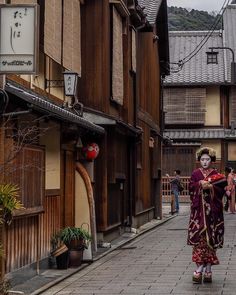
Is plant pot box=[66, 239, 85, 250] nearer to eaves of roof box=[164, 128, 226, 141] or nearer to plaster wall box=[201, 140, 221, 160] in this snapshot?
eaves of roof box=[164, 128, 226, 141]

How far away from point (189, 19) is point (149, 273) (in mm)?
90407

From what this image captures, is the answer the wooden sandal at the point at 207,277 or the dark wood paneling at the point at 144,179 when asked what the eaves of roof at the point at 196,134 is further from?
the wooden sandal at the point at 207,277

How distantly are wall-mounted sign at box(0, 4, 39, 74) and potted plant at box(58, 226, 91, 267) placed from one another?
524cm

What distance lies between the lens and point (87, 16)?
1825 cm

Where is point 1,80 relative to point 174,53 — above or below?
below

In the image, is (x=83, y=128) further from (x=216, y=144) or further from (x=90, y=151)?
(x=216, y=144)

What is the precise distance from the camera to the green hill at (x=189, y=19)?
95125 millimetres

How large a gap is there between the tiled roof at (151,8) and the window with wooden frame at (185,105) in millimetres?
17360

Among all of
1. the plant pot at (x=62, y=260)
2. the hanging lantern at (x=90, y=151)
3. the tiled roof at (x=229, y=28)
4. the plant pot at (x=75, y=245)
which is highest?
the tiled roof at (x=229, y=28)

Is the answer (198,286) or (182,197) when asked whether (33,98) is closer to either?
(198,286)

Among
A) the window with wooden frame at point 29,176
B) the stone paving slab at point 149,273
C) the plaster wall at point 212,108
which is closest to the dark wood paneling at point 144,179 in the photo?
the stone paving slab at point 149,273

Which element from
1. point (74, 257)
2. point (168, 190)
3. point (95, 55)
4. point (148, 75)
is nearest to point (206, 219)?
point (74, 257)

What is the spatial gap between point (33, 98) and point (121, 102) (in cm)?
995

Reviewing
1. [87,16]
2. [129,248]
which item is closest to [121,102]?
[87,16]
